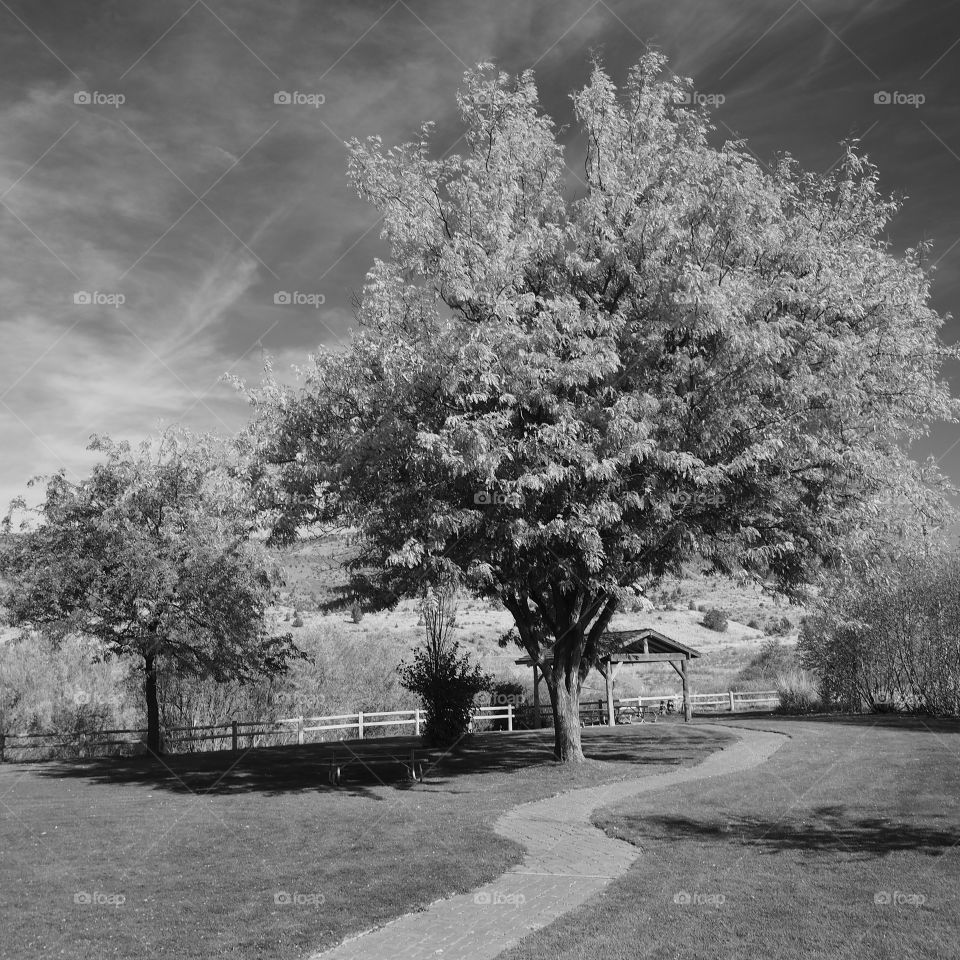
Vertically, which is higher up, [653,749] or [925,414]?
[925,414]

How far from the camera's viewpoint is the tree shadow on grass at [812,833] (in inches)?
432

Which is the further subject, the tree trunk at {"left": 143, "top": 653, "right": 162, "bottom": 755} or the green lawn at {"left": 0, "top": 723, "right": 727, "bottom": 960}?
the tree trunk at {"left": 143, "top": 653, "right": 162, "bottom": 755}

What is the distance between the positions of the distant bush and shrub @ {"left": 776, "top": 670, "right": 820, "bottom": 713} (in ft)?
131

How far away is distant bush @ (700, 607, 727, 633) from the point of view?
8312 cm

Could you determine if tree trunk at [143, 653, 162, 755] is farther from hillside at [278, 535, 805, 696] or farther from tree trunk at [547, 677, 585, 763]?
hillside at [278, 535, 805, 696]

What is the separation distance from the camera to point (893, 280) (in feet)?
54.2

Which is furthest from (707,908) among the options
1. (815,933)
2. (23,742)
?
(23,742)

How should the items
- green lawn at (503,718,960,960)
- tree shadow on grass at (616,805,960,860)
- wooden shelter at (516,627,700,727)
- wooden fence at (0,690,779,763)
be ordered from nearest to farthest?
1. green lawn at (503,718,960,960)
2. tree shadow on grass at (616,805,960,860)
3. wooden fence at (0,690,779,763)
4. wooden shelter at (516,627,700,727)

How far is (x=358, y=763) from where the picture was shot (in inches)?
907

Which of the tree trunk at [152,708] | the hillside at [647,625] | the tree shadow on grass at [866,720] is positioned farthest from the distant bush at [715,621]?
the tree trunk at [152,708]

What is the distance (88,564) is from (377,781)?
12.2m

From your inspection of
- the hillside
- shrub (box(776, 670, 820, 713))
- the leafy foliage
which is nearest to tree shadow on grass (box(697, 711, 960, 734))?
shrub (box(776, 670, 820, 713))

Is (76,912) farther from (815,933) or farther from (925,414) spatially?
(925,414)

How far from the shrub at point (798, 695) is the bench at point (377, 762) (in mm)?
22769
